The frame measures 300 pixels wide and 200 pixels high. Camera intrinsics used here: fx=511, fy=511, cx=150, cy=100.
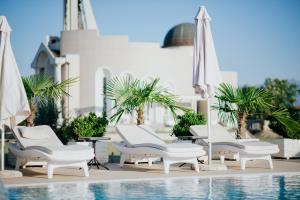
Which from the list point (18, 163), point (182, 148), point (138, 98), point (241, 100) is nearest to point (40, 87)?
point (138, 98)

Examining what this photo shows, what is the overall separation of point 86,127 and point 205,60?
3627 mm

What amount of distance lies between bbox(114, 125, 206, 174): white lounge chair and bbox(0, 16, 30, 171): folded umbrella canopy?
249cm

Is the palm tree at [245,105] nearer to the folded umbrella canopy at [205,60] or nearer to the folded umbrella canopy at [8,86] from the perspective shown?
the folded umbrella canopy at [205,60]

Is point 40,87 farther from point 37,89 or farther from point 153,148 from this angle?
point 153,148

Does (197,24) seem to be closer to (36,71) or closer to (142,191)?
(142,191)

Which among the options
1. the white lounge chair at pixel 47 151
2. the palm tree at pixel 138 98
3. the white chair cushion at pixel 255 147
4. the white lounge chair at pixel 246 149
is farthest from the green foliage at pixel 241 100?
the white lounge chair at pixel 47 151

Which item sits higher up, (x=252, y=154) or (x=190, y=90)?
(x=190, y=90)

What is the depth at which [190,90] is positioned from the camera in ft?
128

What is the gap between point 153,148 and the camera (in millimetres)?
10875

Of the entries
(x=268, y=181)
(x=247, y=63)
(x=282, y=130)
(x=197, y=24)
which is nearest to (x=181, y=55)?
(x=247, y=63)

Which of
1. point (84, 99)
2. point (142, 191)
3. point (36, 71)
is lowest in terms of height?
Answer: point (142, 191)

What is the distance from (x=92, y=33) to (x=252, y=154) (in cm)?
2669

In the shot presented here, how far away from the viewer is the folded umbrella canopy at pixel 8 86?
1034 centimetres

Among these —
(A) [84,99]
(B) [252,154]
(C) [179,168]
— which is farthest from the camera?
(A) [84,99]
